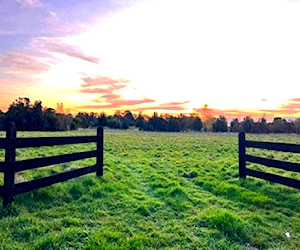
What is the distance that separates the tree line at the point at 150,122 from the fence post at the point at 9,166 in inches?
2263

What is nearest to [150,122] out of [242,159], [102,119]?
[102,119]

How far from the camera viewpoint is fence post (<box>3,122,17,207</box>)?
5.76 meters

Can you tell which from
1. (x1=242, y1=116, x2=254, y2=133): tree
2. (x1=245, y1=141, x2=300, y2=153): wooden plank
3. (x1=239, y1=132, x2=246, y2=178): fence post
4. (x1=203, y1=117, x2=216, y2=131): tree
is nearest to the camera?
(x1=245, y1=141, x2=300, y2=153): wooden plank

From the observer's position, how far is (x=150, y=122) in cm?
8275

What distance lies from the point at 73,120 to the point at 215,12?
199ft

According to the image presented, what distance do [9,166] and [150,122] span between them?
77012mm

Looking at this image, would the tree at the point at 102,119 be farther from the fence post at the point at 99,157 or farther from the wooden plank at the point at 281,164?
the wooden plank at the point at 281,164

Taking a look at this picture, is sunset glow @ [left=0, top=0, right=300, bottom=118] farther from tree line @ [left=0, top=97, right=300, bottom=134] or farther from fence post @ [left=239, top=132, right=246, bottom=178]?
tree line @ [left=0, top=97, right=300, bottom=134]

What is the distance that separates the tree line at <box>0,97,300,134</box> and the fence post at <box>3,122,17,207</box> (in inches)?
2263

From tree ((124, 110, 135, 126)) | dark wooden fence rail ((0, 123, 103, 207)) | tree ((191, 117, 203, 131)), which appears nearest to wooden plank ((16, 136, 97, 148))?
dark wooden fence rail ((0, 123, 103, 207))

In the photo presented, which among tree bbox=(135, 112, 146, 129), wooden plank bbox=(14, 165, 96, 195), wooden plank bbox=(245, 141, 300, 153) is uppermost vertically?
tree bbox=(135, 112, 146, 129)

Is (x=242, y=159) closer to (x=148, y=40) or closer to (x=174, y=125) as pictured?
(x=148, y=40)

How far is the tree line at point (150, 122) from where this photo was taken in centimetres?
6216

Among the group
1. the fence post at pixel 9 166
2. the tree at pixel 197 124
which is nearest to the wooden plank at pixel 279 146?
the fence post at pixel 9 166
